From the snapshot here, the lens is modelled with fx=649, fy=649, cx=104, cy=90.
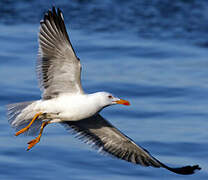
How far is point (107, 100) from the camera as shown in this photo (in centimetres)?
819

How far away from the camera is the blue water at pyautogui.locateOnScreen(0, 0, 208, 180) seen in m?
10.3

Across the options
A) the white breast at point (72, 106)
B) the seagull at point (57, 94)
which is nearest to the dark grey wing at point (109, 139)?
the seagull at point (57, 94)

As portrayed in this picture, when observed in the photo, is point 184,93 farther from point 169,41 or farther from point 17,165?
point 17,165

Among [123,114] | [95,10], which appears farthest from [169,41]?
[123,114]

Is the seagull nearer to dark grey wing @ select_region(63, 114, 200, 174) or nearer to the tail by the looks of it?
the tail

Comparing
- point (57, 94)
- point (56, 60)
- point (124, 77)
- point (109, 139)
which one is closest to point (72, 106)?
point (57, 94)

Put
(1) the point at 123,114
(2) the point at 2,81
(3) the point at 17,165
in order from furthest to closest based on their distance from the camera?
(2) the point at 2,81
(1) the point at 123,114
(3) the point at 17,165

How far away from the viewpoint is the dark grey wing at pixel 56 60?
315 inches

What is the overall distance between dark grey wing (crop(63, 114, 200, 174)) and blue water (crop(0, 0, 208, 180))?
59cm

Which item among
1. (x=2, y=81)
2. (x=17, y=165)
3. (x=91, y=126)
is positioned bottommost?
(x=17, y=165)

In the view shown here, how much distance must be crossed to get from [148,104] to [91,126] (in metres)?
3.85

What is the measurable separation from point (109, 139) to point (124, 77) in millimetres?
5272

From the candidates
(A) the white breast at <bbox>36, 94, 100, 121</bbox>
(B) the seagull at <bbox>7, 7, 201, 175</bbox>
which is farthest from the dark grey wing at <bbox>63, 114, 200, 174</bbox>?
(A) the white breast at <bbox>36, 94, 100, 121</bbox>

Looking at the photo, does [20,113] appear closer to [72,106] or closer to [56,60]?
[72,106]
